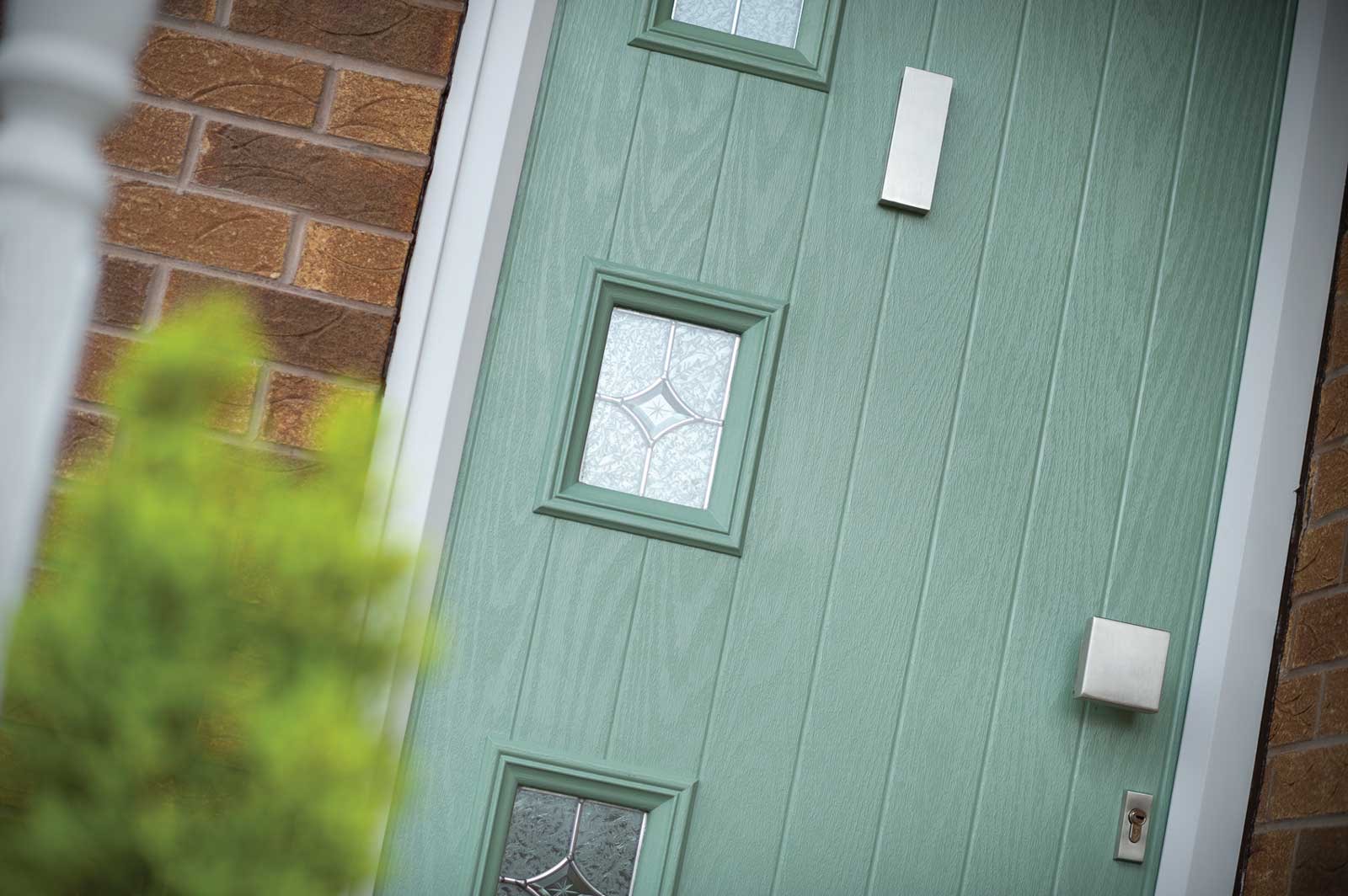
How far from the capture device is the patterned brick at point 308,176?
1.60m

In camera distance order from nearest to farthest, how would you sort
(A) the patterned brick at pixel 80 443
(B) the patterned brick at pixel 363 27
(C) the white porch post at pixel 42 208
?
1. (C) the white porch post at pixel 42 208
2. (A) the patterned brick at pixel 80 443
3. (B) the patterned brick at pixel 363 27

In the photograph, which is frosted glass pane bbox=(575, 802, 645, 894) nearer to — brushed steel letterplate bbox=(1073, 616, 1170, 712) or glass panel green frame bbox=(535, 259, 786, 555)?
glass panel green frame bbox=(535, 259, 786, 555)

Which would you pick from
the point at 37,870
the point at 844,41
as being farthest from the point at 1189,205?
the point at 37,870

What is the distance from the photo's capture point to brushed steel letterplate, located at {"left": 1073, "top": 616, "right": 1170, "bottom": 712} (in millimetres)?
1741

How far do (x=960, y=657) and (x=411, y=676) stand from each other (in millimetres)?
763

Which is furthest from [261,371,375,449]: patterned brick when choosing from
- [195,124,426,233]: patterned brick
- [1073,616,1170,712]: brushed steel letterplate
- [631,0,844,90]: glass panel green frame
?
[1073,616,1170,712]: brushed steel letterplate

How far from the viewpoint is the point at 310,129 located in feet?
5.31

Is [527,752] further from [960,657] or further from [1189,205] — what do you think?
[1189,205]

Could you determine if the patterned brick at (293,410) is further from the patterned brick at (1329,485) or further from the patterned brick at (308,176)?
the patterned brick at (1329,485)

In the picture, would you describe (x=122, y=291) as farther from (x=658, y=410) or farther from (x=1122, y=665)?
(x=1122, y=665)

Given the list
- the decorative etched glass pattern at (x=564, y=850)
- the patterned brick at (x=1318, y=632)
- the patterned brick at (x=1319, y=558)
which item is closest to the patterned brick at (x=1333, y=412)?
the patterned brick at (x=1319, y=558)

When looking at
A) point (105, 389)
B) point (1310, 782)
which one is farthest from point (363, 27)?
point (1310, 782)

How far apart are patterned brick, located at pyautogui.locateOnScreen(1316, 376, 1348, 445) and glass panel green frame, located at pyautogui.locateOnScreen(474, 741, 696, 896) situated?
1.03m

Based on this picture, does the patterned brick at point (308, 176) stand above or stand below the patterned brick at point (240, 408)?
above
